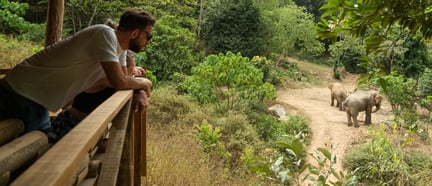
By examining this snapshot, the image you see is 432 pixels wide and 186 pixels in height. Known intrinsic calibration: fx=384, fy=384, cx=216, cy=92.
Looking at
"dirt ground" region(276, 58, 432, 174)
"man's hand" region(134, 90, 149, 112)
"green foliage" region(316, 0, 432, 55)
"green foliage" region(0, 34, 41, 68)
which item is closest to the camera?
"green foliage" region(316, 0, 432, 55)

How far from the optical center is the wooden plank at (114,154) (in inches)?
46.4

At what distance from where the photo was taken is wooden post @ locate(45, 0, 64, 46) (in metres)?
5.61

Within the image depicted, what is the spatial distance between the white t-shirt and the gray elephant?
44.2 feet

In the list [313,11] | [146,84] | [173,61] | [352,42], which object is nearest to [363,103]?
[173,61]

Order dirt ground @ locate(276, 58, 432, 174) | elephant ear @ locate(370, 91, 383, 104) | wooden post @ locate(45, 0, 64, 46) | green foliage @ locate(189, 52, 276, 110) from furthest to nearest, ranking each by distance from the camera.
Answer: elephant ear @ locate(370, 91, 383, 104) → dirt ground @ locate(276, 58, 432, 174) → green foliage @ locate(189, 52, 276, 110) → wooden post @ locate(45, 0, 64, 46)

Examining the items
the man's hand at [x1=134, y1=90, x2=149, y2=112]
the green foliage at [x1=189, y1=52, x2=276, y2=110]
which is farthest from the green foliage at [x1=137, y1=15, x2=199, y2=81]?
the man's hand at [x1=134, y1=90, x2=149, y2=112]

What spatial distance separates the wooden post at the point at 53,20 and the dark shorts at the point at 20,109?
4276mm

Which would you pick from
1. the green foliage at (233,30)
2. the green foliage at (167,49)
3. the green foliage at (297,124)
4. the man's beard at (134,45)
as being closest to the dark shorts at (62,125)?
the man's beard at (134,45)

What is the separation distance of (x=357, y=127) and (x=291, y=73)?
10452 mm

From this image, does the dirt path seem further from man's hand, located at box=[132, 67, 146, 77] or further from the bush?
man's hand, located at box=[132, 67, 146, 77]

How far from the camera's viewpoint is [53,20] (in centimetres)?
564

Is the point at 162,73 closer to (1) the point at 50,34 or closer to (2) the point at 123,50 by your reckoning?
(1) the point at 50,34

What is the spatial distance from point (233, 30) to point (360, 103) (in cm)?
973

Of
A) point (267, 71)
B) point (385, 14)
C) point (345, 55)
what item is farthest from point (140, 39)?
point (345, 55)
